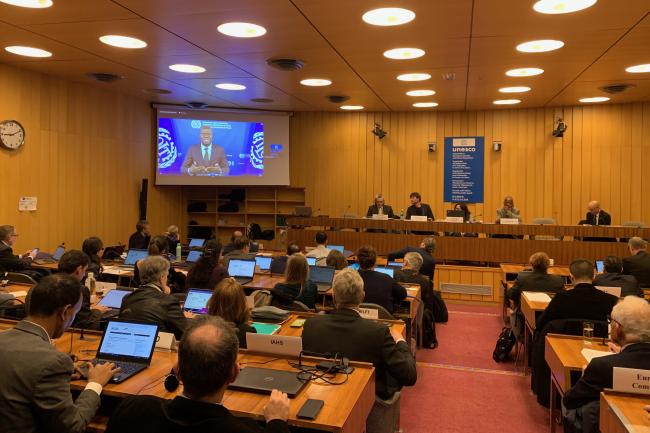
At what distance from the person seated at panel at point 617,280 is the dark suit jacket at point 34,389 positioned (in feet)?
15.7

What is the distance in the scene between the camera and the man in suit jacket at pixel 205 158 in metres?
11.7

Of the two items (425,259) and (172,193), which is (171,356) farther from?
(172,193)

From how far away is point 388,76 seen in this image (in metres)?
8.30

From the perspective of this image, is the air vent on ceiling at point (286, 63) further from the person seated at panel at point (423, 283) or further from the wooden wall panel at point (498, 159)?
the wooden wall panel at point (498, 159)

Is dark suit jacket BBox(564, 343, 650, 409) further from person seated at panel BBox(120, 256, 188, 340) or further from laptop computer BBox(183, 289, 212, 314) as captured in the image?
laptop computer BBox(183, 289, 212, 314)

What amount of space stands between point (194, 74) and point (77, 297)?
21.6ft

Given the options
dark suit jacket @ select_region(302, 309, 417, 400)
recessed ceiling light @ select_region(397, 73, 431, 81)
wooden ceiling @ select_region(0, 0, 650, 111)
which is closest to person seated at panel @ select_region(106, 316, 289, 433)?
dark suit jacket @ select_region(302, 309, 417, 400)

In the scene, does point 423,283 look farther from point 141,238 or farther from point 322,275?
point 141,238

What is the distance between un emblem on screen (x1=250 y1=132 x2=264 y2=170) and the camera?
1202 centimetres

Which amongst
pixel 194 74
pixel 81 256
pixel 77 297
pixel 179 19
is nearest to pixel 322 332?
pixel 77 297

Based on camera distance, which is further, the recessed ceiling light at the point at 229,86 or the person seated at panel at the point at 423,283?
the recessed ceiling light at the point at 229,86

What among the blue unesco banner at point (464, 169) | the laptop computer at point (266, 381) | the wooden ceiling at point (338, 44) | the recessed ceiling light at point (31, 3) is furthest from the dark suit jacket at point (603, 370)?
the blue unesco banner at point (464, 169)

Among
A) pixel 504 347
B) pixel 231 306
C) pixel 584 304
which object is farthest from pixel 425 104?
pixel 231 306

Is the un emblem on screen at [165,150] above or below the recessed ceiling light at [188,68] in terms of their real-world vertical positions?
below
